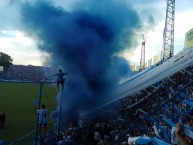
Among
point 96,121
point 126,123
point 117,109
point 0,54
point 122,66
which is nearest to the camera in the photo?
point 126,123

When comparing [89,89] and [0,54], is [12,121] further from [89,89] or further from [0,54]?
[0,54]

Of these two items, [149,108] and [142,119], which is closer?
[142,119]

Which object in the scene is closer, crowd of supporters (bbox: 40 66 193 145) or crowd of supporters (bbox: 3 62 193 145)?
crowd of supporters (bbox: 40 66 193 145)

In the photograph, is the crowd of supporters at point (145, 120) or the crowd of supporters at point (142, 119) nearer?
the crowd of supporters at point (145, 120)

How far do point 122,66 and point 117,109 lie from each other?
220 cm

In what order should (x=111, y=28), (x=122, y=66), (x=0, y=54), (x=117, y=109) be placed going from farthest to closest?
(x=0, y=54) → (x=122, y=66) → (x=117, y=109) → (x=111, y=28)

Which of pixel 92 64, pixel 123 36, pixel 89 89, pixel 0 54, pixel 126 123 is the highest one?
pixel 0 54

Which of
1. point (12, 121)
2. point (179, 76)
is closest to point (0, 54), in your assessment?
point (12, 121)

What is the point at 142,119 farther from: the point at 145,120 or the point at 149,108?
the point at 149,108

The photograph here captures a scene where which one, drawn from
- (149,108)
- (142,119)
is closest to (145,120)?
(142,119)

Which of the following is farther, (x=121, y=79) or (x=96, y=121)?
(x=121, y=79)

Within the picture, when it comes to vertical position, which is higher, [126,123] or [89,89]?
[89,89]

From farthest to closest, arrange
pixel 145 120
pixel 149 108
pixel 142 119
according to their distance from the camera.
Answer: pixel 149 108 < pixel 145 120 < pixel 142 119

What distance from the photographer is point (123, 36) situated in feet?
48.7
